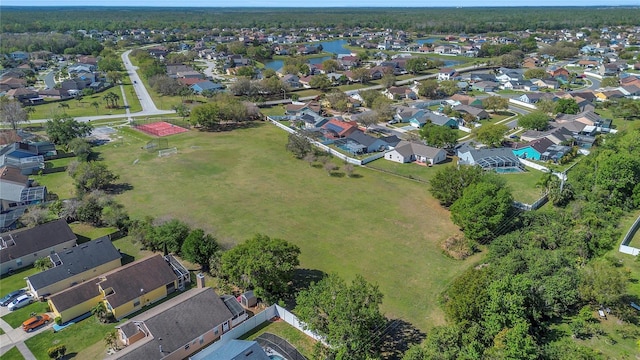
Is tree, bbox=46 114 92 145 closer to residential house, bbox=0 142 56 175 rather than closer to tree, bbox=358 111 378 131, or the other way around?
residential house, bbox=0 142 56 175

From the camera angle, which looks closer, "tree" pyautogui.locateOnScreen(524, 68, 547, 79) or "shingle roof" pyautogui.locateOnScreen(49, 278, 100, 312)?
"shingle roof" pyautogui.locateOnScreen(49, 278, 100, 312)

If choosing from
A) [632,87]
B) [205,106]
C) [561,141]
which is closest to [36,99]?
[205,106]

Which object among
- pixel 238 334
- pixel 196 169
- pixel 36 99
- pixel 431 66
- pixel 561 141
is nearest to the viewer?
pixel 238 334

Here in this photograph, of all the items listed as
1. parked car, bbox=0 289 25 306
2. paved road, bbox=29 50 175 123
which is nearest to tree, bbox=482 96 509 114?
paved road, bbox=29 50 175 123

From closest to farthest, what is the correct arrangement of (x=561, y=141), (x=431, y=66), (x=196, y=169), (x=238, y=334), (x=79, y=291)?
(x=238, y=334)
(x=79, y=291)
(x=196, y=169)
(x=561, y=141)
(x=431, y=66)

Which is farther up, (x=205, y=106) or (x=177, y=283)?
(x=205, y=106)

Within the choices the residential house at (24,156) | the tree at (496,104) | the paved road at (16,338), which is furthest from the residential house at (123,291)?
the tree at (496,104)

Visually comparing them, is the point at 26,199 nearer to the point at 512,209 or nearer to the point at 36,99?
the point at 512,209
